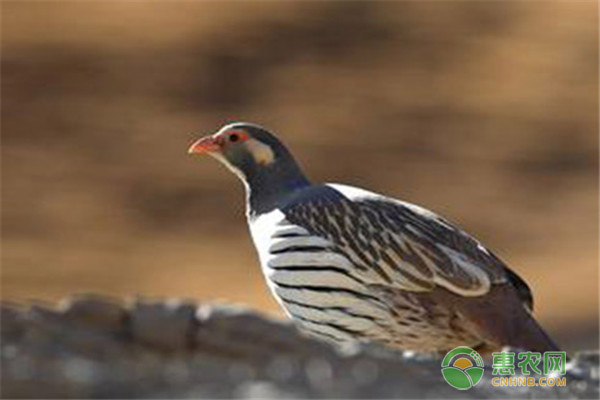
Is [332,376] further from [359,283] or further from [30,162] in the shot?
[30,162]

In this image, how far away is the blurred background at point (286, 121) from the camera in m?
23.7

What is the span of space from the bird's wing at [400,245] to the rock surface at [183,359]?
5.93 ft

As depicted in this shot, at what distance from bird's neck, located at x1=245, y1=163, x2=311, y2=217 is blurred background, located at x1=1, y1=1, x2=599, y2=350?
9.59m

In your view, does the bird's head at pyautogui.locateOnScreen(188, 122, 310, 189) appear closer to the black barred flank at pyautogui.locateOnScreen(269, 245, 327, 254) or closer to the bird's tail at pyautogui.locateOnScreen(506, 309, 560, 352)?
the black barred flank at pyautogui.locateOnScreen(269, 245, 327, 254)

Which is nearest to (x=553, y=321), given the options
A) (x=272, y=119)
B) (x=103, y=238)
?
(x=103, y=238)

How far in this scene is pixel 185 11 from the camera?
31516mm

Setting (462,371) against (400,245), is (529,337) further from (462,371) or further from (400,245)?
(462,371)

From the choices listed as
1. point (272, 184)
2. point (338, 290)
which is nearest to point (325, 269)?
point (338, 290)

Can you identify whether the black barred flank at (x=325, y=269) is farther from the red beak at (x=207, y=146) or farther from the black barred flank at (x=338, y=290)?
the red beak at (x=207, y=146)

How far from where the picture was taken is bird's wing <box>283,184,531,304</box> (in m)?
9.85

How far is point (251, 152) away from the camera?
1130 centimetres

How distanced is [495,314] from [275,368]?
2.55 meters

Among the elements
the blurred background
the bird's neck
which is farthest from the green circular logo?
the blurred background

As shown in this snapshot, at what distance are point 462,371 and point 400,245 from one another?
1.93 metres
